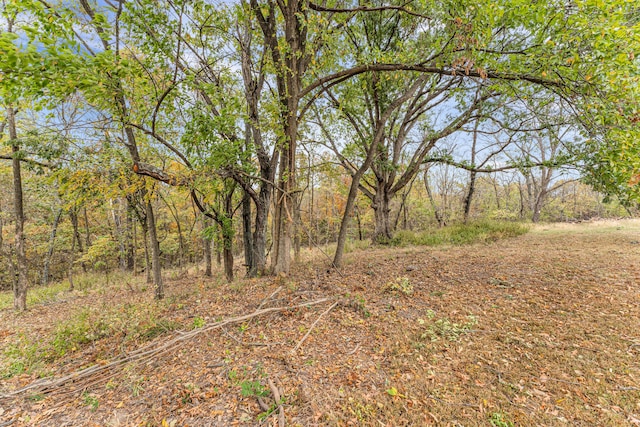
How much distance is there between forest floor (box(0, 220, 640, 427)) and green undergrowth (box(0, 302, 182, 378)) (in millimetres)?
26

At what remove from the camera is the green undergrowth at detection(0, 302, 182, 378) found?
3.69m

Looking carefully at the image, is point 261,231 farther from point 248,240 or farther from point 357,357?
point 357,357

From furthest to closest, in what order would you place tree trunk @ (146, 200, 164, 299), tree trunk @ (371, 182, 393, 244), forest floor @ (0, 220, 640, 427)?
tree trunk @ (371, 182, 393, 244), tree trunk @ (146, 200, 164, 299), forest floor @ (0, 220, 640, 427)

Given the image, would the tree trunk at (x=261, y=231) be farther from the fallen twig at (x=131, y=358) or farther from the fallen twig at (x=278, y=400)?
the fallen twig at (x=278, y=400)

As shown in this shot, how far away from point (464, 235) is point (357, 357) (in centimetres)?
1012

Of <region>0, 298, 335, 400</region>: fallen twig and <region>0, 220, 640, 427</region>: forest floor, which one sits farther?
<region>0, 298, 335, 400</region>: fallen twig

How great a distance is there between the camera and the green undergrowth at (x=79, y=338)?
3.69 meters

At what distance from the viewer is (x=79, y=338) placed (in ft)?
13.4

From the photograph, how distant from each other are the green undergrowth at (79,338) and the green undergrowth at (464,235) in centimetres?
953

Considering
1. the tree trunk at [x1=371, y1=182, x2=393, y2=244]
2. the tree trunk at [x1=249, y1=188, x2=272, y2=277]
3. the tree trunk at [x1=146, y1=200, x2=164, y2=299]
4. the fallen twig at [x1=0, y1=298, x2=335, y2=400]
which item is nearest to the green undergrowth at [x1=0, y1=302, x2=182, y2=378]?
the fallen twig at [x1=0, y1=298, x2=335, y2=400]

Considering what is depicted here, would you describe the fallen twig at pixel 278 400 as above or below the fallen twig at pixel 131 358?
below

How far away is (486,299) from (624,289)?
2.43 metres

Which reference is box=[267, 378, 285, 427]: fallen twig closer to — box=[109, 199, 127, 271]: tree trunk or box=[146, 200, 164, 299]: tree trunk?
box=[146, 200, 164, 299]: tree trunk

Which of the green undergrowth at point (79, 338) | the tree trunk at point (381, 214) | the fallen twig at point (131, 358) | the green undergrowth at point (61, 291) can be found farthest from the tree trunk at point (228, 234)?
the tree trunk at point (381, 214)
